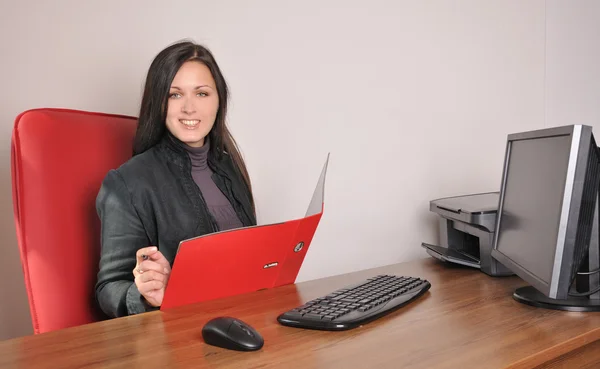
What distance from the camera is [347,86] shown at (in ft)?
7.61

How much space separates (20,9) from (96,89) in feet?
0.94

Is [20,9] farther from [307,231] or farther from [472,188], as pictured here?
[472,188]

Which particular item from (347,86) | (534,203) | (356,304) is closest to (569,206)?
(534,203)

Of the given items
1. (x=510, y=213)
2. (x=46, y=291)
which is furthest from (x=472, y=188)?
(x=46, y=291)

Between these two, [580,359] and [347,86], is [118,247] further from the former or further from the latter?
[347,86]

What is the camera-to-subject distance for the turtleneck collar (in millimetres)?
1729

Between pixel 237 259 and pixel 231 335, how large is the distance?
11.6 inches

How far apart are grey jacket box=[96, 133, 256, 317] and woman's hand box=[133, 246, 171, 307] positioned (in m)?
0.05

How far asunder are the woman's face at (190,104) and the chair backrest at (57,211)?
211mm

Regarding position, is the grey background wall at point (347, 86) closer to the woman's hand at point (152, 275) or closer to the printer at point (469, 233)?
the printer at point (469, 233)

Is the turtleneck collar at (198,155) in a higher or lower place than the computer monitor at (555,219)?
higher

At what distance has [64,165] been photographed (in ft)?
4.85

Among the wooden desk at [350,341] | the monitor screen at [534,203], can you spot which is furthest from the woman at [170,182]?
the monitor screen at [534,203]

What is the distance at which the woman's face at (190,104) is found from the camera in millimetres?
1677
